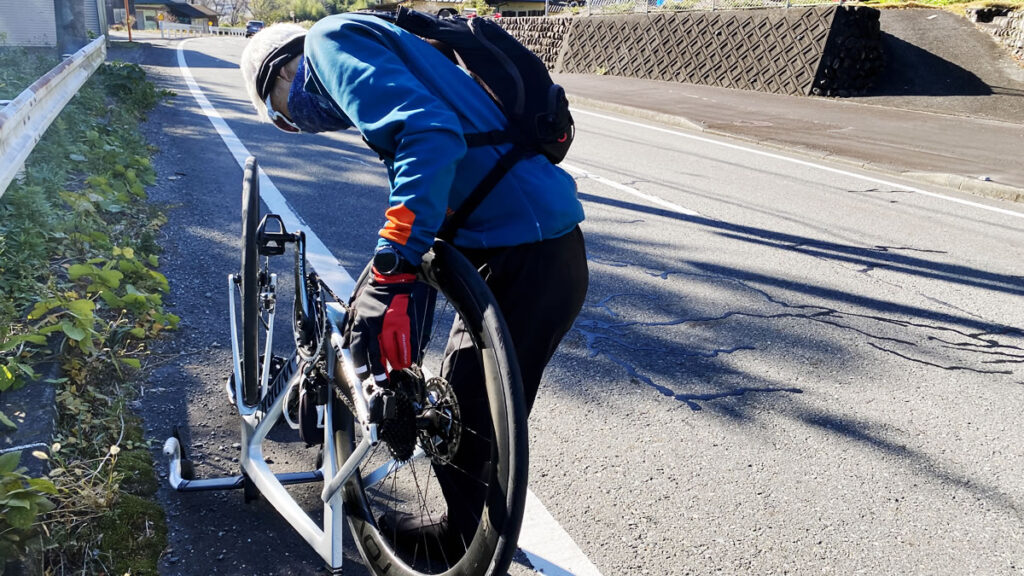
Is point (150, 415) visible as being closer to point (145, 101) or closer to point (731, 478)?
point (731, 478)

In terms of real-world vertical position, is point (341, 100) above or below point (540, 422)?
above

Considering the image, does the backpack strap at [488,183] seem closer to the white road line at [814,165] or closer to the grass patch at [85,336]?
the grass patch at [85,336]

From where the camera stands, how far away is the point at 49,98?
6.82 metres

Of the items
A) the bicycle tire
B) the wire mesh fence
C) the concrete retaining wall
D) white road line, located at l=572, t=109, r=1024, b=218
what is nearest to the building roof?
the wire mesh fence

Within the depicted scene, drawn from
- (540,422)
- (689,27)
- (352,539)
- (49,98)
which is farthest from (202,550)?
(689,27)

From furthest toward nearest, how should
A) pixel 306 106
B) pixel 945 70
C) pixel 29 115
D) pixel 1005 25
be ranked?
1. pixel 1005 25
2. pixel 945 70
3. pixel 29 115
4. pixel 306 106

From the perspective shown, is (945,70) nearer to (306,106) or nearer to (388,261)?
(306,106)

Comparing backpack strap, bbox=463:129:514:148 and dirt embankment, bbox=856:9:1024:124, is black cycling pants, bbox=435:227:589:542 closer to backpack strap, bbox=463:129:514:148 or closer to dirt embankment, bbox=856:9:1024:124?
backpack strap, bbox=463:129:514:148

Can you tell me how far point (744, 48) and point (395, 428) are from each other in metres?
18.6

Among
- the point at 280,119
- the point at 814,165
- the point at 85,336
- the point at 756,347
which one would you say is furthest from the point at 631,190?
the point at 280,119

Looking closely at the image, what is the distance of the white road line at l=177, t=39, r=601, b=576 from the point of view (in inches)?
97.3

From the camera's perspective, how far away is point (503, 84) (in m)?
1.99

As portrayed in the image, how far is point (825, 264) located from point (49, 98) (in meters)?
6.42

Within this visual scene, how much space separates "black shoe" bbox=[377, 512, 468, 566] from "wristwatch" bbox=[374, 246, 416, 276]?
835mm
